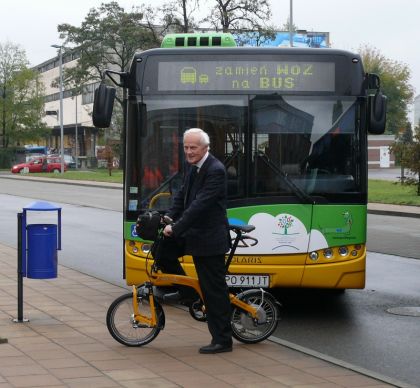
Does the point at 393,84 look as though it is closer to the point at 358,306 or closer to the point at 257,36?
the point at 257,36

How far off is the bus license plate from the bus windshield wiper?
872mm

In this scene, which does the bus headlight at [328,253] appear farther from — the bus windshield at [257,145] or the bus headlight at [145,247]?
the bus headlight at [145,247]

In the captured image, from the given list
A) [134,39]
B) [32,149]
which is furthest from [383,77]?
[134,39]

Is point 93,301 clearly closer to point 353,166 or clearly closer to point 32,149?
point 353,166

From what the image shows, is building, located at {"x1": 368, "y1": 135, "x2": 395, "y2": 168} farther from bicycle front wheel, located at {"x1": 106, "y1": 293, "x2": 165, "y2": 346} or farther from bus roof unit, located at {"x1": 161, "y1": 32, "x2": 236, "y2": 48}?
bicycle front wheel, located at {"x1": 106, "y1": 293, "x2": 165, "y2": 346}

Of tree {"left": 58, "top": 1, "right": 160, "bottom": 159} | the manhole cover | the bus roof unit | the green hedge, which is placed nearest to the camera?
the manhole cover

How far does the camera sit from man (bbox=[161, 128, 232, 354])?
6707 millimetres

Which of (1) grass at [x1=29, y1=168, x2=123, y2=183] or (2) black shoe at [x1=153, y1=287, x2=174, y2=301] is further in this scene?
(1) grass at [x1=29, y1=168, x2=123, y2=183]

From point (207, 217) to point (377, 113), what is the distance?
9.64 feet

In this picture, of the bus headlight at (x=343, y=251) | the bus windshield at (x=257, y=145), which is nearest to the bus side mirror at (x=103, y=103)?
the bus windshield at (x=257, y=145)

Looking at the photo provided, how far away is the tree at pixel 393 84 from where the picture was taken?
359 ft

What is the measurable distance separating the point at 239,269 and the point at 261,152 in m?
1.21

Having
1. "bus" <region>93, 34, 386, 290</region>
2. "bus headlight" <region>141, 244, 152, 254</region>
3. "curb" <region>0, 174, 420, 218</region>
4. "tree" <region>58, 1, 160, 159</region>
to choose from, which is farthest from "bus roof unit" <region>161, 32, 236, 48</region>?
"tree" <region>58, 1, 160, 159</region>

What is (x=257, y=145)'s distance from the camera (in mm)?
9070
